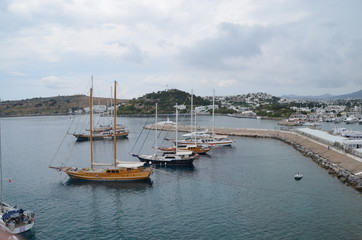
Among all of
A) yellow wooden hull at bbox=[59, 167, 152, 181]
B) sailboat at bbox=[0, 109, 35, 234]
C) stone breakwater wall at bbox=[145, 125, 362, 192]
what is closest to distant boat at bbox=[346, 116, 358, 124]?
stone breakwater wall at bbox=[145, 125, 362, 192]

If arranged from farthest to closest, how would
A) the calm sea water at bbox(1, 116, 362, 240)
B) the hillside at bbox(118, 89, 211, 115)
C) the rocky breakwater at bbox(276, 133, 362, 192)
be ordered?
the hillside at bbox(118, 89, 211, 115), the rocky breakwater at bbox(276, 133, 362, 192), the calm sea water at bbox(1, 116, 362, 240)

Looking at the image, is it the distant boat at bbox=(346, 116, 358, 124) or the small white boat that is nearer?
the small white boat

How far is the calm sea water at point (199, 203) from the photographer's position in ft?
71.1

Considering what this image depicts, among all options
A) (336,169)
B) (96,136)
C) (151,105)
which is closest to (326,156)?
(336,169)

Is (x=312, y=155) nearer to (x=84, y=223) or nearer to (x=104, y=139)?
(x=84, y=223)

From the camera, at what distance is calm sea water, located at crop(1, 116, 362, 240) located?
21.7m

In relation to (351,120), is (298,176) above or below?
below

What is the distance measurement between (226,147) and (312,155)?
1706 centimetres

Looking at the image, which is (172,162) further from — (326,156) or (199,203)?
(326,156)

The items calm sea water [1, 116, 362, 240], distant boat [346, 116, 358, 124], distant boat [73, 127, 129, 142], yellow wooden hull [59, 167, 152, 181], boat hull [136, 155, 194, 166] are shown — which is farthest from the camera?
distant boat [346, 116, 358, 124]

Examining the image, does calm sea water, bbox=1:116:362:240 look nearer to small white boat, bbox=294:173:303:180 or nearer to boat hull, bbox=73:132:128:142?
small white boat, bbox=294:173:303:180

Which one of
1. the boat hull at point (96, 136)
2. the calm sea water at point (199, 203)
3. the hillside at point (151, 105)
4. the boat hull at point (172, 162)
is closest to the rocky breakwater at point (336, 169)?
the calm sea water at point (199, 203)

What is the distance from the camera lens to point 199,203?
26984mm

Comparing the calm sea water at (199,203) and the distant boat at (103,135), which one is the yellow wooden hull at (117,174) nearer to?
the calm sea water at (199,203)
